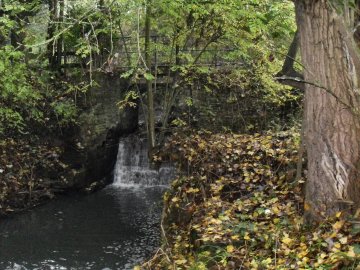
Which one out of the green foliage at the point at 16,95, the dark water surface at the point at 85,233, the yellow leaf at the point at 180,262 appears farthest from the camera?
the green foliage at the point at 16,95

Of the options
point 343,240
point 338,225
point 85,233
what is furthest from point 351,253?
point 85,233

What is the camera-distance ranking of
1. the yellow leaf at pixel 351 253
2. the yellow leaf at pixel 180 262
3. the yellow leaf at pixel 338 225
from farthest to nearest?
the yellow leaf at pixel 180 262, the yellow leaf at pixel 338 225, the yellow leaf at pixel 351 253

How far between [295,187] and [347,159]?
1.50 meters

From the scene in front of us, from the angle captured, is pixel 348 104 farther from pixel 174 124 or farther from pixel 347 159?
pixel 174 124

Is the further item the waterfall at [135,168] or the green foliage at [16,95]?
the waterfall at [135,168]

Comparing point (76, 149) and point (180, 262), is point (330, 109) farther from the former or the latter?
point (76, 149)

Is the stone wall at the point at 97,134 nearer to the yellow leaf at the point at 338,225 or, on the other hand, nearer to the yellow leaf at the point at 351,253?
the yellow leaf at the point at 338,225

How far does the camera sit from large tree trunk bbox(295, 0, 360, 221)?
4.60m

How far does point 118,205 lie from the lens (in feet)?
38.1

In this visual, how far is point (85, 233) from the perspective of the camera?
9.57 metres

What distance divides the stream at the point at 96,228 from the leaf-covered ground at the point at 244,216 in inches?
62.8

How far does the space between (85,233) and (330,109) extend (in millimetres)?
6808

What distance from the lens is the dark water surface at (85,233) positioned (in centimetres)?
811

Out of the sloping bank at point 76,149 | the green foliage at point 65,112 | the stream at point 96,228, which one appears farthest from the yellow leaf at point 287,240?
the green foliage at point 65,112
